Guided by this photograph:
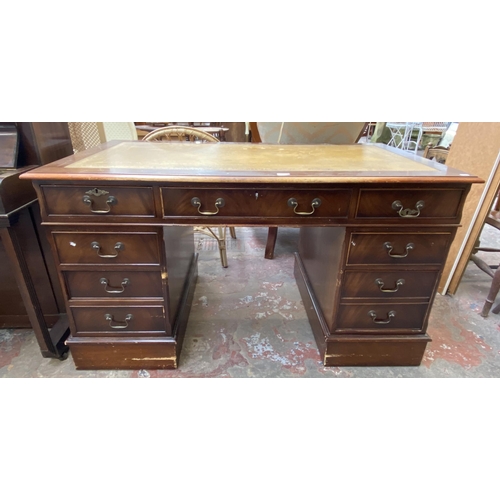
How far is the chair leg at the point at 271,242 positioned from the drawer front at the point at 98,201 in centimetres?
128

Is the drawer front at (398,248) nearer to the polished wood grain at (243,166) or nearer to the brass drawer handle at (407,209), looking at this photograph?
the brass drawer handle at (407,209)

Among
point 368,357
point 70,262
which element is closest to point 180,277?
point 70,262

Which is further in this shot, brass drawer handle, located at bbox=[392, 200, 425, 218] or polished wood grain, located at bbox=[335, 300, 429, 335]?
polished wood grain, located at bbox=[335, 300, 429, 335]

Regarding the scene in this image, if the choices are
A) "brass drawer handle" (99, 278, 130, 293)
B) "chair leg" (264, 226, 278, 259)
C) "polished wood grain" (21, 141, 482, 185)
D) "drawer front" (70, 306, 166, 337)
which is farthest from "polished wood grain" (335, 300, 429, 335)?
"chair leg" (264, 226, 278, 259)

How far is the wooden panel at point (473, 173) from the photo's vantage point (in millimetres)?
1608

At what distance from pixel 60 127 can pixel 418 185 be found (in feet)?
4.80

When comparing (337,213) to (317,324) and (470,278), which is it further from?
(470,278)

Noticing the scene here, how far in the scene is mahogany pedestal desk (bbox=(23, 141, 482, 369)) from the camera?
104 centimetres

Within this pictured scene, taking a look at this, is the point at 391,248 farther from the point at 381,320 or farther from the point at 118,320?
the point at 118,320

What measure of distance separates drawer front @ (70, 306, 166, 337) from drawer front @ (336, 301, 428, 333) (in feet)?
2.41

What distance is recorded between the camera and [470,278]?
2.08 m

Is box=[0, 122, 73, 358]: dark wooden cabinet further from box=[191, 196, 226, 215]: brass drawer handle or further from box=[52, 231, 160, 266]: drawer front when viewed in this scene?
box=[191, 196, 226, 215]: brass drawer handle

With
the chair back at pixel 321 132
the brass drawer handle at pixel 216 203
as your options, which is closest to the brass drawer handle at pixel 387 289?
the brass drawer handle at pixel 216 203

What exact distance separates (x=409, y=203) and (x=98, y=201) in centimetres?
104
